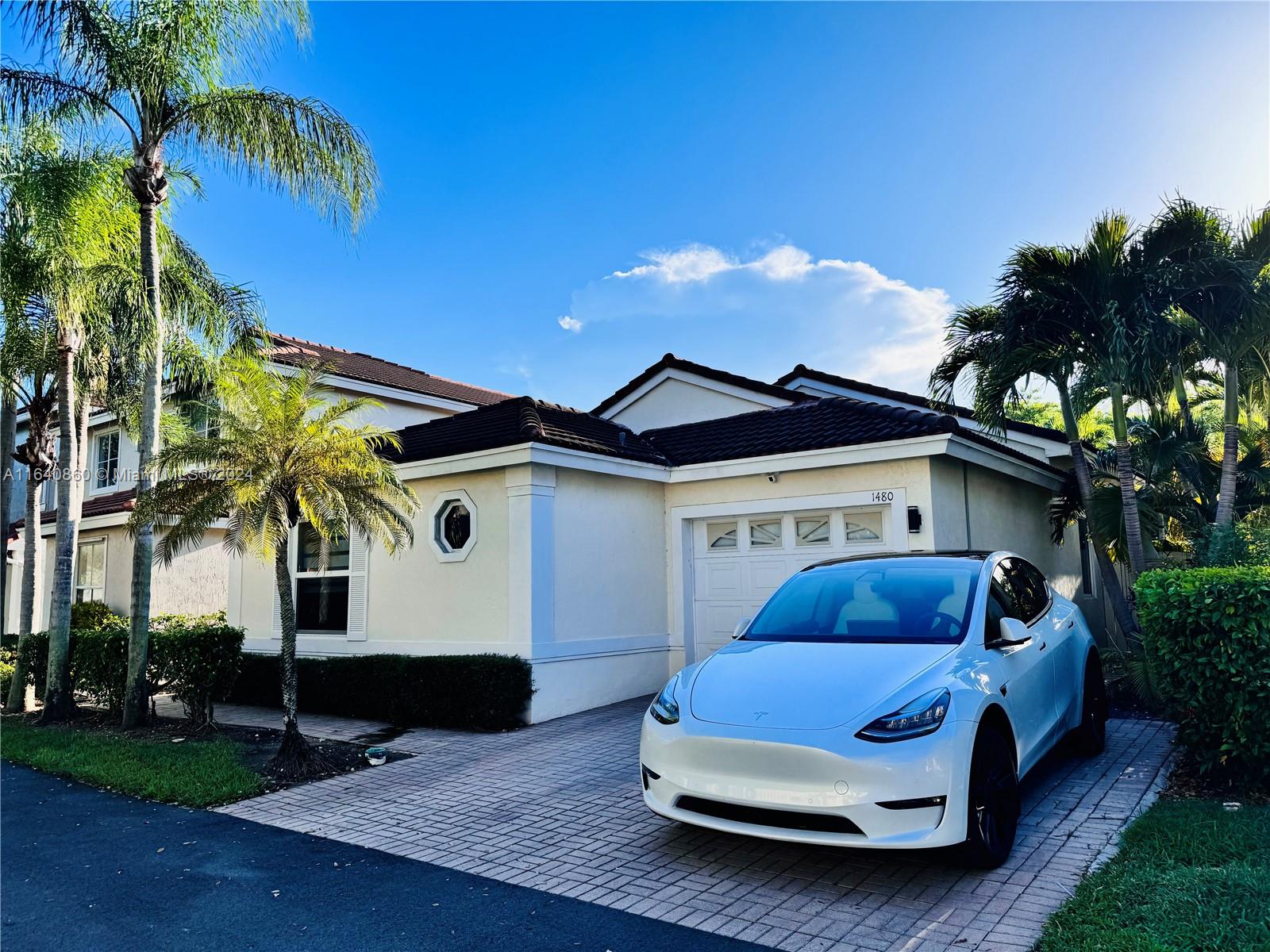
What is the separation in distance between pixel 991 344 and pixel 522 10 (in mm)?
7635

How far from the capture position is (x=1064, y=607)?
6.45 metres

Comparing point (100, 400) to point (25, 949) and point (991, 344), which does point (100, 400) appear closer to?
point (25, 949)

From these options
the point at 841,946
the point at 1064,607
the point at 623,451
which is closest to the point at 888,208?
the point at 623,451

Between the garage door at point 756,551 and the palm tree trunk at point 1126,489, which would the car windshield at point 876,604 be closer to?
the garage door at point 756,551

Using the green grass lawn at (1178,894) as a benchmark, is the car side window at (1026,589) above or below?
above

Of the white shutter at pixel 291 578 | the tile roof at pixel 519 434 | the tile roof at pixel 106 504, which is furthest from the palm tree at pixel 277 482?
the tile roof at pixel 106 504

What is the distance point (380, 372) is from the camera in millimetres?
19438

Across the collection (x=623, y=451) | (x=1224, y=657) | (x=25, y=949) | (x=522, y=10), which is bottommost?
(x=25, y=949)

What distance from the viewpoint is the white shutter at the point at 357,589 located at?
36.7 feet

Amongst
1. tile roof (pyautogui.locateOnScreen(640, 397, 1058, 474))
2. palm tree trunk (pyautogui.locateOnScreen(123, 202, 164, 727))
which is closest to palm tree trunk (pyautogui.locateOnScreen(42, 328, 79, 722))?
palm tree trunk (pyautogui.locateOnScreen(123, 202, 164, 727))

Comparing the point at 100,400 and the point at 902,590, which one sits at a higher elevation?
the point at 100,400

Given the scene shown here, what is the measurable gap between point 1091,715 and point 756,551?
483cm

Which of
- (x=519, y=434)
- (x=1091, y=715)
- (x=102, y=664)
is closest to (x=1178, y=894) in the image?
(x=1091, y=715)

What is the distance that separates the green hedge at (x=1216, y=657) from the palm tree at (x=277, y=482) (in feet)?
22.3
